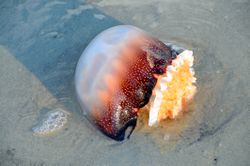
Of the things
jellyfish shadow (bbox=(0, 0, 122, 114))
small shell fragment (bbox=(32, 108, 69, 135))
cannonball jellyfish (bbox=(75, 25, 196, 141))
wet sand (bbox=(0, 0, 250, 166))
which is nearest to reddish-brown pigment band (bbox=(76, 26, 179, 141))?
cannonball jellyfish (bbox=(75, 25, 196, 141))

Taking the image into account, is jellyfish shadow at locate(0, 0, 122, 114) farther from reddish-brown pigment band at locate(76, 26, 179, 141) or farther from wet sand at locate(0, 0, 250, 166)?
reddish-brown pigment band at locate(76, 26, 179, 141)

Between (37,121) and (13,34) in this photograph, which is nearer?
(37,121)

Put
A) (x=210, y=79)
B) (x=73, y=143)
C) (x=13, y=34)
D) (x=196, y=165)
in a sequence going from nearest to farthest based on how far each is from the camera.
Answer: (x=196, y=165) → (x=73, y=143) → (x=210, y=79) → (x=13, y=34)

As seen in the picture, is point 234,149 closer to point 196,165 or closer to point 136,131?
point 196,165

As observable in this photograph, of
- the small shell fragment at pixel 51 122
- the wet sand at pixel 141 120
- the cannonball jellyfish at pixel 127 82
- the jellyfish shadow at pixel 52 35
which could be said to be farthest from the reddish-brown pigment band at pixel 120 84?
the jellyfish shadow at pixel 52 35

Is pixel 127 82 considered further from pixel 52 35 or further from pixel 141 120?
pixel 52 35

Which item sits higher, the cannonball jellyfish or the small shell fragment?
the cannonball jellyfish

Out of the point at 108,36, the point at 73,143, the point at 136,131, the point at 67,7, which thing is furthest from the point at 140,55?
the point at 67,7
